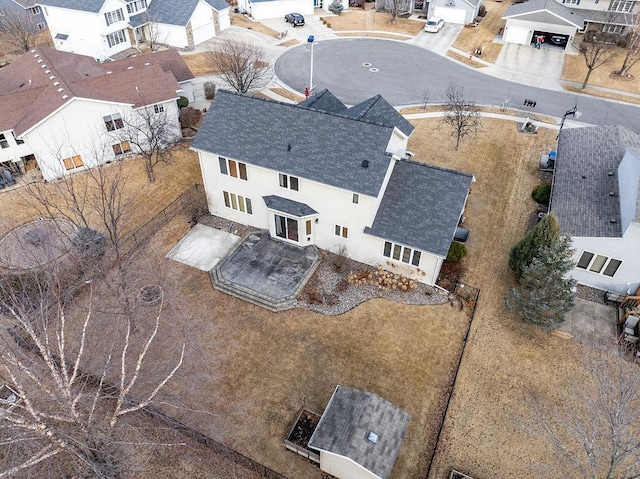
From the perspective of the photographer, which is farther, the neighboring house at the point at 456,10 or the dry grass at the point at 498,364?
the neighboring house at the point at 456,10

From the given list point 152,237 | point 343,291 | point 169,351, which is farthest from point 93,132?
point 343,291

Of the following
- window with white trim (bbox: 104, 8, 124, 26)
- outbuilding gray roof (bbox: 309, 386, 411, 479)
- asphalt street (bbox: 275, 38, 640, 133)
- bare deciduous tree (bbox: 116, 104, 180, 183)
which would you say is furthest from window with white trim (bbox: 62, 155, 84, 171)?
outbuilding gray roof (bbox: 309, 386, 411, 479)

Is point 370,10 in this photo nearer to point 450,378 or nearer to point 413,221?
point 413,221

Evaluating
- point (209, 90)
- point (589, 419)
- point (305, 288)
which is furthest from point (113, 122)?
point (589, 419)

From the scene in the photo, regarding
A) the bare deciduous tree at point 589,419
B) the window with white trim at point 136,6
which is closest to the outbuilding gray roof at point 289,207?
the bare deciduous tree at point 589,419

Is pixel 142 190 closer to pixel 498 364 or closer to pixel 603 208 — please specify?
pixel 498 364

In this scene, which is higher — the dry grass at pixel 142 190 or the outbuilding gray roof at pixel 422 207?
the outbuilding gray roof at pixel 422 207

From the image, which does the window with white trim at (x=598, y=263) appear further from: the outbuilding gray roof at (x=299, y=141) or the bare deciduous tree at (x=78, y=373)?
the bare deciduous tree at (x=78, y=373)

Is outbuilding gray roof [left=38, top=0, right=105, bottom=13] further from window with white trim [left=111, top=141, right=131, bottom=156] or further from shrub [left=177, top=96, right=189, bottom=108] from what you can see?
window with white trim [left=111, top=141, right=131, bottom=156]
